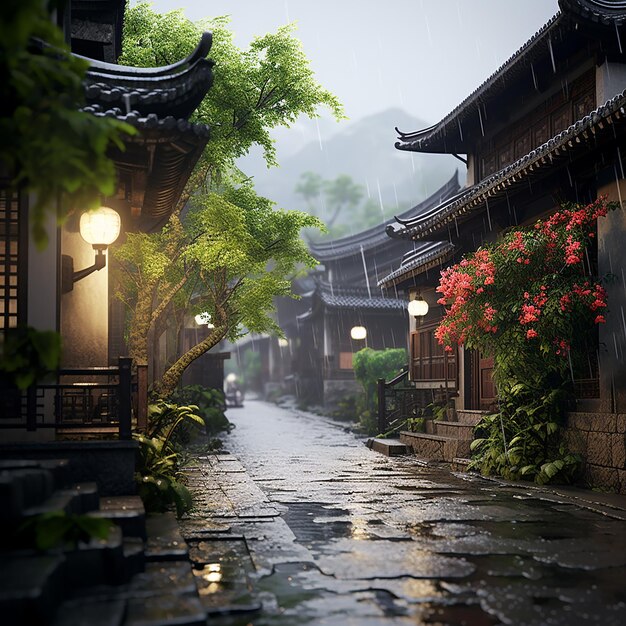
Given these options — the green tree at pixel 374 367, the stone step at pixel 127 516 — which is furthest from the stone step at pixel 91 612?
the green tree at pixel 374 367

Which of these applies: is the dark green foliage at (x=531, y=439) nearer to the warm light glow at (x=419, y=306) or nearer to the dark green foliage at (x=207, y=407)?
the warm light glow at (x=419, y=306)

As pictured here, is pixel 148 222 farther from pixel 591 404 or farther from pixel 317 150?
pixel 317 150

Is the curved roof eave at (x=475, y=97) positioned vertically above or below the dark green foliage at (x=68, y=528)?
above

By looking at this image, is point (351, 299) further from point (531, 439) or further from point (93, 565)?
point (93, 565)

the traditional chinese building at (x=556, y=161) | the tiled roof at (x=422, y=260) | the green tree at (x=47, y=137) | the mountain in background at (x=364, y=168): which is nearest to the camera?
the green tree at (x=47, y=137)

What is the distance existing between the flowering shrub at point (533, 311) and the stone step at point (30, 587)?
8870 mm

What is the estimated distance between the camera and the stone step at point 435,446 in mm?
16375

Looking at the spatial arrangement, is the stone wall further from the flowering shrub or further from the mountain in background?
the mountain in background

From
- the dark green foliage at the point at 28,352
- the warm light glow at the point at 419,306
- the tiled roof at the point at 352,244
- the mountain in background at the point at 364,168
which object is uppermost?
the mountain in background at the point at 364,168

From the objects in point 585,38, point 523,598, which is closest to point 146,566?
point 523,598

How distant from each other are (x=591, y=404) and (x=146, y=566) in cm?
896

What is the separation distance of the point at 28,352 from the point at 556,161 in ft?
33.8

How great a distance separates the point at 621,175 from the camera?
12.0 metres

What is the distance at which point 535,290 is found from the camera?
12.6 m
